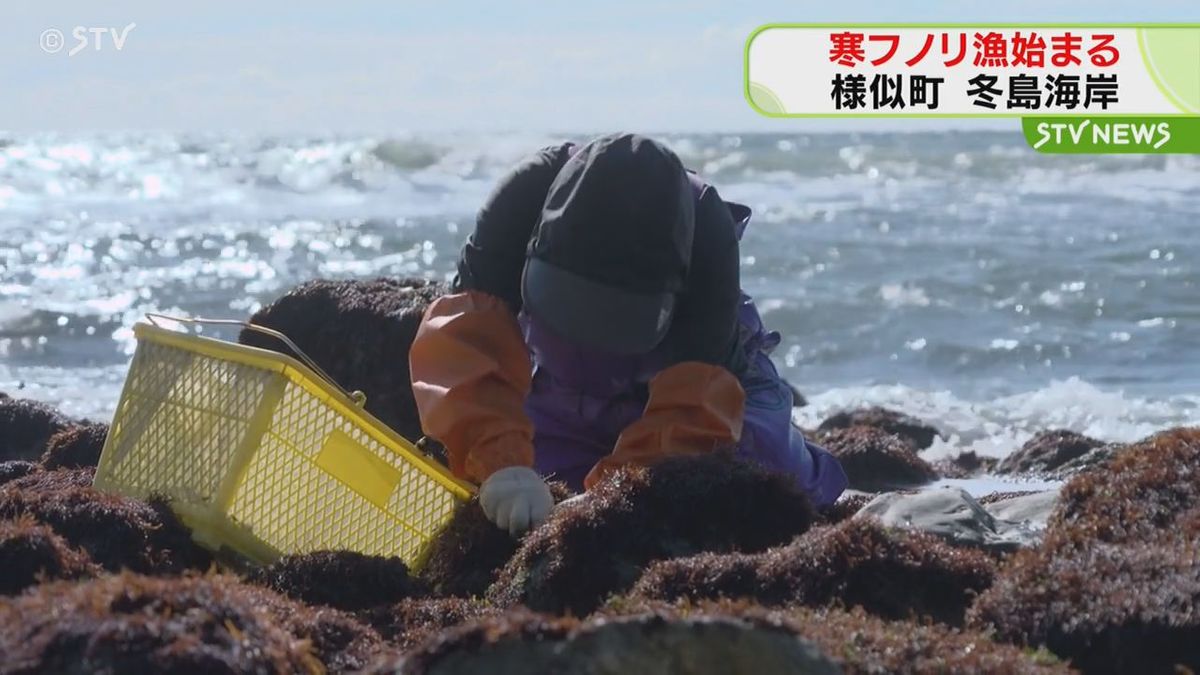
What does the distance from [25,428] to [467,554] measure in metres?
3.81

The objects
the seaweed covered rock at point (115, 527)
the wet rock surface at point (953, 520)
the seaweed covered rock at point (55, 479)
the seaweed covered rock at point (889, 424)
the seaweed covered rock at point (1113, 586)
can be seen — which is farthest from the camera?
the seaweed covered rock at point (889, 424)

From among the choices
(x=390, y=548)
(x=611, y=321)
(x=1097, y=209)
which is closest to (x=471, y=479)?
(x=390, y=548)

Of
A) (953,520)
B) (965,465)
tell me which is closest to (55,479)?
(953,520)

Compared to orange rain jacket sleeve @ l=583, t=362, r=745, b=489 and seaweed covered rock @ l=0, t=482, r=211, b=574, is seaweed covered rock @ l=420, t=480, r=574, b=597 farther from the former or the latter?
seaweed covered rock @ l=0, t=482, r=211, b=574

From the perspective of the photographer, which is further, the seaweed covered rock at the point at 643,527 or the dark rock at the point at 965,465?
the dark rock at the point at 965,465

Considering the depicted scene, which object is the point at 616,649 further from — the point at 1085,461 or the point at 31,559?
the point at 1085,461

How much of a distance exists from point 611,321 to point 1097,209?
81.1ft

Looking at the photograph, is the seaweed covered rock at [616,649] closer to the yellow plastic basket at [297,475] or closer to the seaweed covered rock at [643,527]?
the seaweed covered rock at [643,527]

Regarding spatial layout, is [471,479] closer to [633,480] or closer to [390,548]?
[390,548]

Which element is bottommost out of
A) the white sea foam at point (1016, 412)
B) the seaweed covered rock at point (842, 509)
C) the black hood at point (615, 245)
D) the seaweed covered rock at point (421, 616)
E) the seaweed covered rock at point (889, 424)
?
the white sea foam at point (1016, 412)

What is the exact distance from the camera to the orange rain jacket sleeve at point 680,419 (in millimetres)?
4922

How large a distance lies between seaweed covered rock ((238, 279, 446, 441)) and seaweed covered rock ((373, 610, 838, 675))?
4625 millimetres

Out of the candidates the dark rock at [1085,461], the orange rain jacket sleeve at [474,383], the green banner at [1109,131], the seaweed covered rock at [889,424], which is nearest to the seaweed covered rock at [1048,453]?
the dark rock at [1085,461]

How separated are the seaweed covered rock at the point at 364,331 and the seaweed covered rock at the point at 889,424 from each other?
10.4 ft
